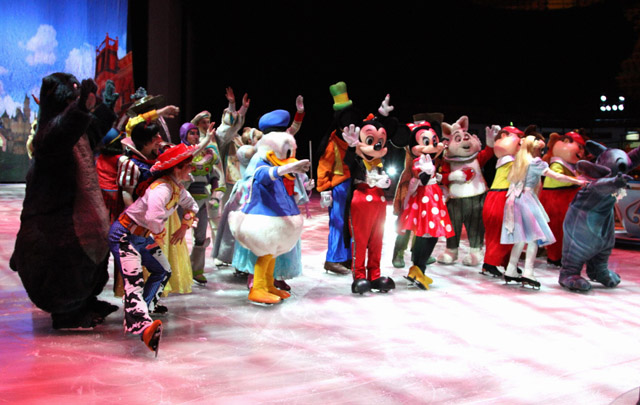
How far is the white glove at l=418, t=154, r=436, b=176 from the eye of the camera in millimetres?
4590

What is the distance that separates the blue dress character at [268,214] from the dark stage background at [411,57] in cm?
711

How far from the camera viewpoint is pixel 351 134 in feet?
14.8

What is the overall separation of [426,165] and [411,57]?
7.82 m

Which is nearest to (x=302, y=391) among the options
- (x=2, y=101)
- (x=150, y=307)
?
(x=150, y=307)

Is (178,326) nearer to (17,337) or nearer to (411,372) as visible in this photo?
(17,337)

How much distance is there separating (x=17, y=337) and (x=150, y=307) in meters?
0.76

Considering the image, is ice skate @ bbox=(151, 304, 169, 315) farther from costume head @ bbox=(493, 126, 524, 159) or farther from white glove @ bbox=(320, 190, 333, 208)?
costume head @ bbox=(493, 126, 524, 159)

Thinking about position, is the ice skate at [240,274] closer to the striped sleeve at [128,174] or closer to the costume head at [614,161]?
the striped sleeve at [128,174]

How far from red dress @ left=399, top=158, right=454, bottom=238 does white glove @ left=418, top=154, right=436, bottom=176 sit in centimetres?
5

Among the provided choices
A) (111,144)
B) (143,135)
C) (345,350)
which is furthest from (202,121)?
(345,350)

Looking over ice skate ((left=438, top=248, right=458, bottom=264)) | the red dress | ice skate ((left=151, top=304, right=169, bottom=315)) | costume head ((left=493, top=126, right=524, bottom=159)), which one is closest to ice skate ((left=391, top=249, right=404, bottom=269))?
ice skate ((left=438, top=248, right=458, bottom=264))

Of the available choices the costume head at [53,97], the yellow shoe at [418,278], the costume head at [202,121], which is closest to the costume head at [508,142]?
the yellow shoe at [418,278]

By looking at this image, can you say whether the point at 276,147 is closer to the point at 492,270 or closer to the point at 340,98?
the point at 340,98

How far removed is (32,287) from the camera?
329 centimetres
